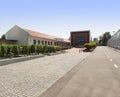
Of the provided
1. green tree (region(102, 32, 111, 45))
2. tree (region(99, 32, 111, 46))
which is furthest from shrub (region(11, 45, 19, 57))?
green tree (region(102, 32, 111, 45))

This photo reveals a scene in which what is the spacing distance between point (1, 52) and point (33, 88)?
42.3 feet

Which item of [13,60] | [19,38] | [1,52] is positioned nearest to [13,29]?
[19,38]

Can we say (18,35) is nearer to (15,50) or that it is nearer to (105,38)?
(15,50)

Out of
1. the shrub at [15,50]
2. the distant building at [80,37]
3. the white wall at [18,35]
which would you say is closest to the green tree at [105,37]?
the distant building at [80,37]

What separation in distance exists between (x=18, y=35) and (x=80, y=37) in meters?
58.1

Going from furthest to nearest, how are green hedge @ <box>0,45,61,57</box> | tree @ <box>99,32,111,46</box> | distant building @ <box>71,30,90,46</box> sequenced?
tree @ <box>99,32,111,46</box>, distant building @ <box>71,30,90,46</box>, green hedge @ <box>0,45,61,57</box>

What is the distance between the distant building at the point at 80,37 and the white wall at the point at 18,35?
185 ft

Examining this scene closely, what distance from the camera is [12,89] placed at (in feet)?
22.9

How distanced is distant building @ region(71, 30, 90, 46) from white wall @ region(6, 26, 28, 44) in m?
56.5

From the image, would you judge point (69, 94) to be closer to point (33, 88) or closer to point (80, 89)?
point (80, 89)

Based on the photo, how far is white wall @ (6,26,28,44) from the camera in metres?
40.9

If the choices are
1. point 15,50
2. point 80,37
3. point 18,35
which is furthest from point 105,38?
point 15,50

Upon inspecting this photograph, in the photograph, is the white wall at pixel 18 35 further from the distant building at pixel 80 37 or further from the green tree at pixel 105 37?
the green tree at pixel 105 37

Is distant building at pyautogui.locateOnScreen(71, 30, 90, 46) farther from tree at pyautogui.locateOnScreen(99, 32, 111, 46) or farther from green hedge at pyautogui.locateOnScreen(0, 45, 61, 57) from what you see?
tree at pyautogui.locateOnScreen(99, 32, 111, 46)
